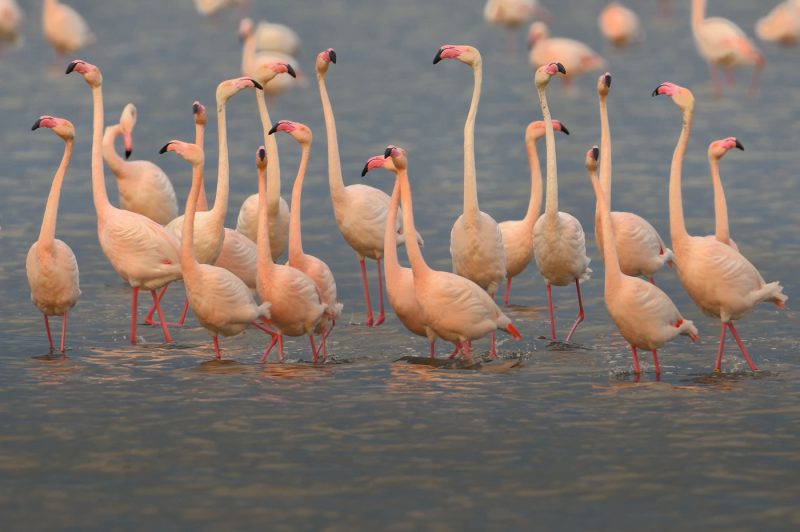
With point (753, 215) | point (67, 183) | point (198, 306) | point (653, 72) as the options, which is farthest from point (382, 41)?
point (198, 306)

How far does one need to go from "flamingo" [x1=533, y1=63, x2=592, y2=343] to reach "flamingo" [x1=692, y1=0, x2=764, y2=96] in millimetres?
11910

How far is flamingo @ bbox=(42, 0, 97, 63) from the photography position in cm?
2495

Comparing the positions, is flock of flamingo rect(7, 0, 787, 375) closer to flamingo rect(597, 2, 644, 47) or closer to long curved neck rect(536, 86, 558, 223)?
long curved neck rect(536, 86, 558, 223)

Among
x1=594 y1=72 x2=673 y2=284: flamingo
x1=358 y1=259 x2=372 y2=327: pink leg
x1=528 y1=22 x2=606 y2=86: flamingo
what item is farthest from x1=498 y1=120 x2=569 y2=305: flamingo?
x1=528 y1=22 x2=606 y2=86: flamingo

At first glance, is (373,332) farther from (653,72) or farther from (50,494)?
(653,72)

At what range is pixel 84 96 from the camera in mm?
22000


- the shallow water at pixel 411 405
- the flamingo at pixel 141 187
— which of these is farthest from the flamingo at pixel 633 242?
the flamingo at pixel 141 187

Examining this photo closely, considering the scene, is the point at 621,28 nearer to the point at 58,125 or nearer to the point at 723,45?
the point at 723,45

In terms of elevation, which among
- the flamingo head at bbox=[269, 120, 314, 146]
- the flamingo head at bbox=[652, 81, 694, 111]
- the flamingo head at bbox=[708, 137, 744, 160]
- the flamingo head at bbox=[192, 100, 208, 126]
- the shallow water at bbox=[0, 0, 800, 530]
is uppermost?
the flamingo head at bbox=[192, 100, 208, 126]

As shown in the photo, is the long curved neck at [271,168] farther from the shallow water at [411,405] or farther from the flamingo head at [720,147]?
the flamingo head at [720,147]

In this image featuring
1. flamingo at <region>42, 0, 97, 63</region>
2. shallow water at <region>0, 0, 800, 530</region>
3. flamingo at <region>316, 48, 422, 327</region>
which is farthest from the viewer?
flamingo at <region>42, 0, 97, 63</region>

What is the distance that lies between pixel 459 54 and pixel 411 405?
9.40 ft

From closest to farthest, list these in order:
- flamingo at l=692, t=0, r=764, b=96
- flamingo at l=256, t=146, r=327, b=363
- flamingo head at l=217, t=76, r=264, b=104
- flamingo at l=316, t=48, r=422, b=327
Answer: flamingo at l=256, t=146, r=327, b=363 < flamingo head at l=217, t=76, r=264, b=104 < flamingo at l=316, t=48, r=422, b=327 < flamingo at l=692, t=0, r=764, b=96

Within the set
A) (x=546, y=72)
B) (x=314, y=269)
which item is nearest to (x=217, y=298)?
(x=314, y=269)
